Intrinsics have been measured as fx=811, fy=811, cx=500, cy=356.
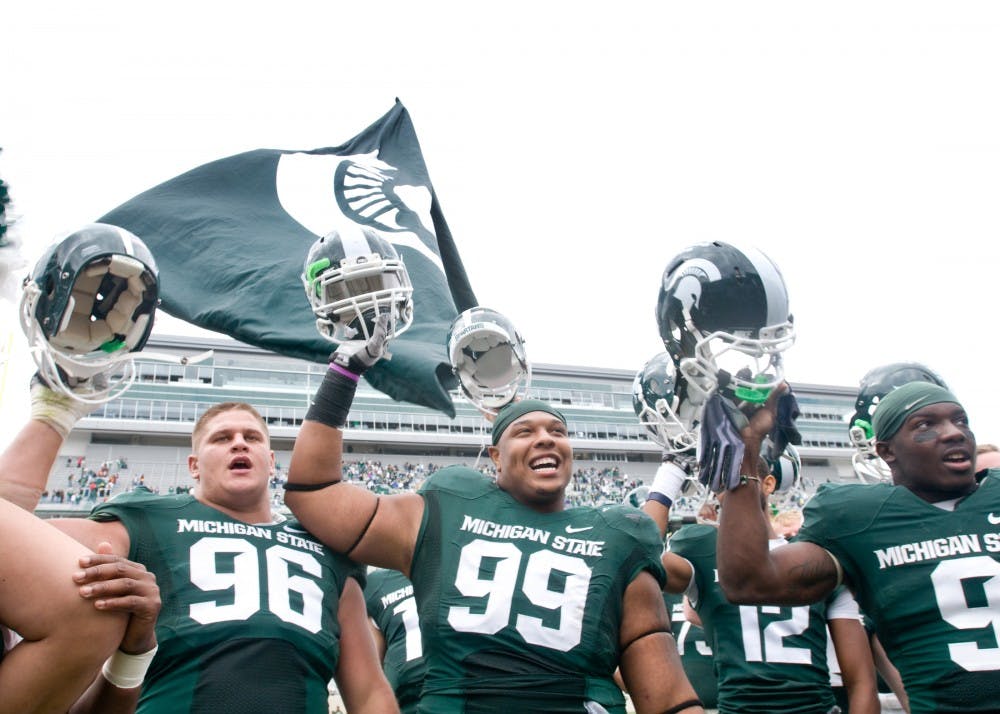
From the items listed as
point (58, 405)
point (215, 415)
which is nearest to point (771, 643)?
point (215, 415)

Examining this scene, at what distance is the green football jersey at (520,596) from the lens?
246cm

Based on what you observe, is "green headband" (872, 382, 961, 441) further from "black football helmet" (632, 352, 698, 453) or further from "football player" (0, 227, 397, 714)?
"football player" (0, 227, 397, 714)

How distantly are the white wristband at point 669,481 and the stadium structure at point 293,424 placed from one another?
3609 centimetres

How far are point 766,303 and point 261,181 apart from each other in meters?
4.93

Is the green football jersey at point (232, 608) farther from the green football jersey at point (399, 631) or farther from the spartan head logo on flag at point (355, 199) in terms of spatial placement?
the spartan head logo on flag at point (355, 199)

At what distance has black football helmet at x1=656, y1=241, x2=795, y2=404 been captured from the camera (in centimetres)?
219

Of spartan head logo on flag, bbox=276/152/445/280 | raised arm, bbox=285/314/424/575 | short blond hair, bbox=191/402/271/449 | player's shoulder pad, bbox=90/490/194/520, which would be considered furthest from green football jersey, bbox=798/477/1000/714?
spartan head logo on flag, bbox=276/152/445/280

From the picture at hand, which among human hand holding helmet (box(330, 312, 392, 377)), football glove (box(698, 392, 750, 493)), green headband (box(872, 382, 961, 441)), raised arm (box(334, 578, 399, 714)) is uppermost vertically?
human hand holding helmet (box(330, 312, 392, 377))

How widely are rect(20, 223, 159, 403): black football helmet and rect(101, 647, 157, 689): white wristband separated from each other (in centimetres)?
94

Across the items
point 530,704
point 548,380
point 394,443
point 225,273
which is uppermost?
point 548,380

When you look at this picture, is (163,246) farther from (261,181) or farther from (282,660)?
(282,660)

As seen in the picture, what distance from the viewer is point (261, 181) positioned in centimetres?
624

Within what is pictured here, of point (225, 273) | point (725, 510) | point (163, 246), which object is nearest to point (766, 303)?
point (725, 510)

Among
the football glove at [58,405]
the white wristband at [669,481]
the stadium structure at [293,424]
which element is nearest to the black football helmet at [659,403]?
the white wristband at [669,481]
